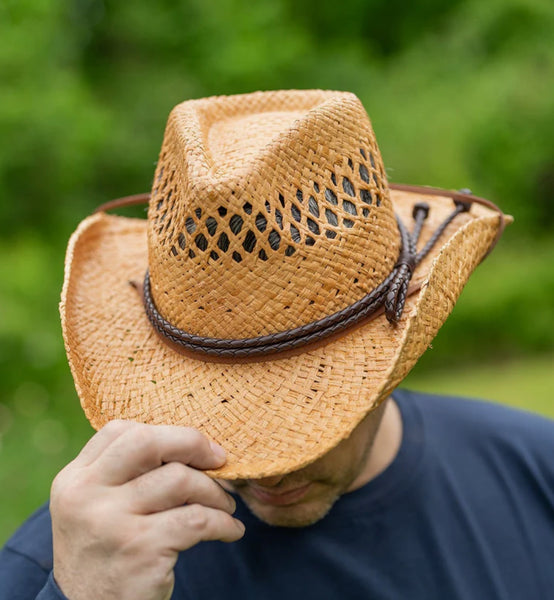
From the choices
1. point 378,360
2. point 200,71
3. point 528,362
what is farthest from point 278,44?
point 378,360

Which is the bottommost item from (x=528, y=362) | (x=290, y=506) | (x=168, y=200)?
(x=528, y=362)

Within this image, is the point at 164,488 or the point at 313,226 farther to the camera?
the point at 313,226

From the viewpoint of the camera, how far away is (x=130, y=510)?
1.39 meters

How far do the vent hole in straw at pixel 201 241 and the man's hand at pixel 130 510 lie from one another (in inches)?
16.1

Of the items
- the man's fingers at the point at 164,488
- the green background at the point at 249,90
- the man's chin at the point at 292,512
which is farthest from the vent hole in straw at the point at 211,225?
the green background at the point at 249,90

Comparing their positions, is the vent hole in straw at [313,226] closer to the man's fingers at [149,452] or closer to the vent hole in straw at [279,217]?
the vent hole in straw at [279,217]

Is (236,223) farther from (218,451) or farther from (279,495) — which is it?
(279,495)

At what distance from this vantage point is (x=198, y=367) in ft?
5.39

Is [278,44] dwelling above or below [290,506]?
above

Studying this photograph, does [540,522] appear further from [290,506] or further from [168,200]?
[168,200]

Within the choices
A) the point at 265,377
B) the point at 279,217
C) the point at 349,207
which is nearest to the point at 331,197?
the point at 349,207

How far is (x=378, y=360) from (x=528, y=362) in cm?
667

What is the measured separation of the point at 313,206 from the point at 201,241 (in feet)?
0.88

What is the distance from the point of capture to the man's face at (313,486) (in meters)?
1.84
